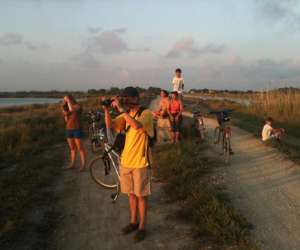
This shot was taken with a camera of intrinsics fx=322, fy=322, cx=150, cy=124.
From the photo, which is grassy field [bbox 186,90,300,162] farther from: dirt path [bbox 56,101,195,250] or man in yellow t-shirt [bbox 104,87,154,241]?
man in yellow t-shirt [bbox 104,87,154,241]

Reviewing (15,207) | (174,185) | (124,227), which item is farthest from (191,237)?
(15,207)

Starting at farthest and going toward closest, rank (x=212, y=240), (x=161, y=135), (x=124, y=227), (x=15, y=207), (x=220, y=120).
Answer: (x=161, y=135)
(x=220, y=120)
(x=15, y=207)
(x=124, y=227)
(x=212, y=240)

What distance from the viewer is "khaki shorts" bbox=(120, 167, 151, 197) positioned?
15.0 feet

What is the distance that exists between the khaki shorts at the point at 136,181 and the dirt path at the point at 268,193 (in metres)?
1.73

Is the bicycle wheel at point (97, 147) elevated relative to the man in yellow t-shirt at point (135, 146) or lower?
lower

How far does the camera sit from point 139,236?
15.3 ft

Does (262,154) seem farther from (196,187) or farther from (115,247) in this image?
(115,247)

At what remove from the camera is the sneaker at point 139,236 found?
15.2ft

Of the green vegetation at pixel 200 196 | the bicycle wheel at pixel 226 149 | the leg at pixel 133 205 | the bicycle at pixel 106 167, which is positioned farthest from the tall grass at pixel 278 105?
the leg at pixel 133 205

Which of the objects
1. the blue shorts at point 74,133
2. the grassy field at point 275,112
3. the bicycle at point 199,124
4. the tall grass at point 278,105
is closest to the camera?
the blue shorts at point 74,133

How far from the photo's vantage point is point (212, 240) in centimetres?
450

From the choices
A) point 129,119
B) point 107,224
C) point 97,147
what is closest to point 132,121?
point 129,119

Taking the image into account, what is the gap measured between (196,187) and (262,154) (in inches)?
182

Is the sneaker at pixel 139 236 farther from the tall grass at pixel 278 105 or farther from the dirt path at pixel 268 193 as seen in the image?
the tall grass at pixel 278 105
